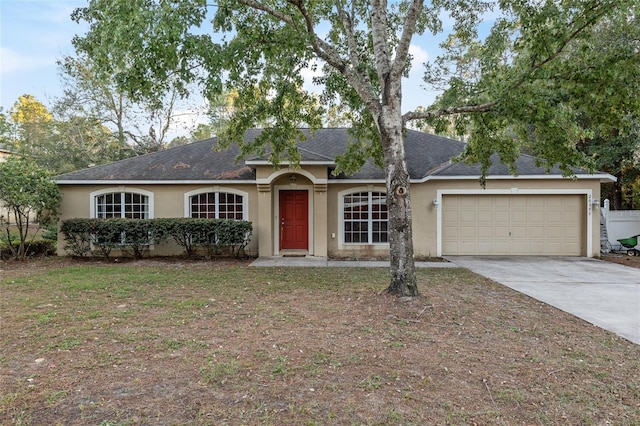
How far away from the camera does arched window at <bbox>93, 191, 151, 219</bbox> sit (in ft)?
39.7

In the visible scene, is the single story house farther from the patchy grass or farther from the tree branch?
the tree branch

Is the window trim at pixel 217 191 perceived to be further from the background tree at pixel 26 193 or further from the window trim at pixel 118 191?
the background tree at pixel 26 193

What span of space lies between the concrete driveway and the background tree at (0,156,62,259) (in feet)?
41.2

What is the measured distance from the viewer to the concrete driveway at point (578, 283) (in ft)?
18.4

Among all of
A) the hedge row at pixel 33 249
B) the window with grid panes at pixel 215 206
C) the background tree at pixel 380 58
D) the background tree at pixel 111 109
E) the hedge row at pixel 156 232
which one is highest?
the background tree at pixel 111 109

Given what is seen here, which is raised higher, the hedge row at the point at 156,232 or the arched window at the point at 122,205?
the arched window at the point at 122,205

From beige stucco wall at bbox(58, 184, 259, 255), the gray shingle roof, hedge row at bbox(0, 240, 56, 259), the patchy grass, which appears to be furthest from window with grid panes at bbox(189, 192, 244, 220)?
the patchy grass

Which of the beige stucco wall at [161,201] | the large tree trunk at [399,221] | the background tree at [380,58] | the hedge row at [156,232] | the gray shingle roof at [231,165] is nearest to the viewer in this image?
the background tree at [380,58]

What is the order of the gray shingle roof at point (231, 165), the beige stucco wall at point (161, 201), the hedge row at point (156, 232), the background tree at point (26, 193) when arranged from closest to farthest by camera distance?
the background tree at point (26, 193) < the hedge row at point (156, 232) < the gray shingle roof at point (231, 165) < the beige stucco wall at point (161, 201)

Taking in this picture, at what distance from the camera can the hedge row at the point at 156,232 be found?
10.9 metres

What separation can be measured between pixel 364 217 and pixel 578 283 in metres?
6.07

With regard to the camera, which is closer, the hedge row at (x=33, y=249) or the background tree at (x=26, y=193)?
the background tree at (x=26, y=193)

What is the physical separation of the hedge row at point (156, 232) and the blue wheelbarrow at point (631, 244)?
1290cm

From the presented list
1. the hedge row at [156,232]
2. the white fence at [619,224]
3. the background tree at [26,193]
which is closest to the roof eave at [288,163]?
the hedge row at [156,232]
